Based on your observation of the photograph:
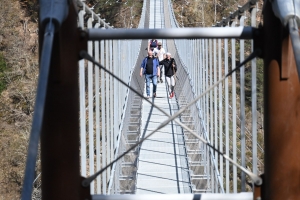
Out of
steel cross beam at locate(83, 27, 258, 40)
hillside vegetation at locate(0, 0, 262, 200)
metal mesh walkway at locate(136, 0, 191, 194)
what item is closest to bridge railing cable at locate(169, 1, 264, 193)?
steel cross beam at locate(83, 27, 258, 40)

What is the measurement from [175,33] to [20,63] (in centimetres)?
2665

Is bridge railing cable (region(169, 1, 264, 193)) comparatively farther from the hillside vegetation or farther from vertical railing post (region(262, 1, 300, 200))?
the hillside vegetation

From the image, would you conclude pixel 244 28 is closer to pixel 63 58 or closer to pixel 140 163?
pixel 63 58

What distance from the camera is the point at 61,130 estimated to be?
2.07 metres

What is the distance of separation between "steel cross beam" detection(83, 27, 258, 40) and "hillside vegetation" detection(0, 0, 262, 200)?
15648 mm

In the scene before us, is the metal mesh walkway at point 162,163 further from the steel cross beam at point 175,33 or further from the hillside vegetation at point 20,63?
the hillside vegetation at point 20,63

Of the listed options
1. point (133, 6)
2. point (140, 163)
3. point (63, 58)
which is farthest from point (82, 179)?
point (133, 6)

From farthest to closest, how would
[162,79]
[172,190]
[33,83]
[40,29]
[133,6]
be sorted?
[133,6] → [33,83] → [162,79] → [172,190] → [40,29]

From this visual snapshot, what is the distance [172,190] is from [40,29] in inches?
102

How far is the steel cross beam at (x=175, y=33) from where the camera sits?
6.96 feet

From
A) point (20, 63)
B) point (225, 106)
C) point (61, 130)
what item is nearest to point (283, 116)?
point (61, 130)

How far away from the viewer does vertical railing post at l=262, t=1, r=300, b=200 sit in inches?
81.7

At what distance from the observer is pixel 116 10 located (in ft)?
113

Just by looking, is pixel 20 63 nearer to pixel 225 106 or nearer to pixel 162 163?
pixel 162 163
